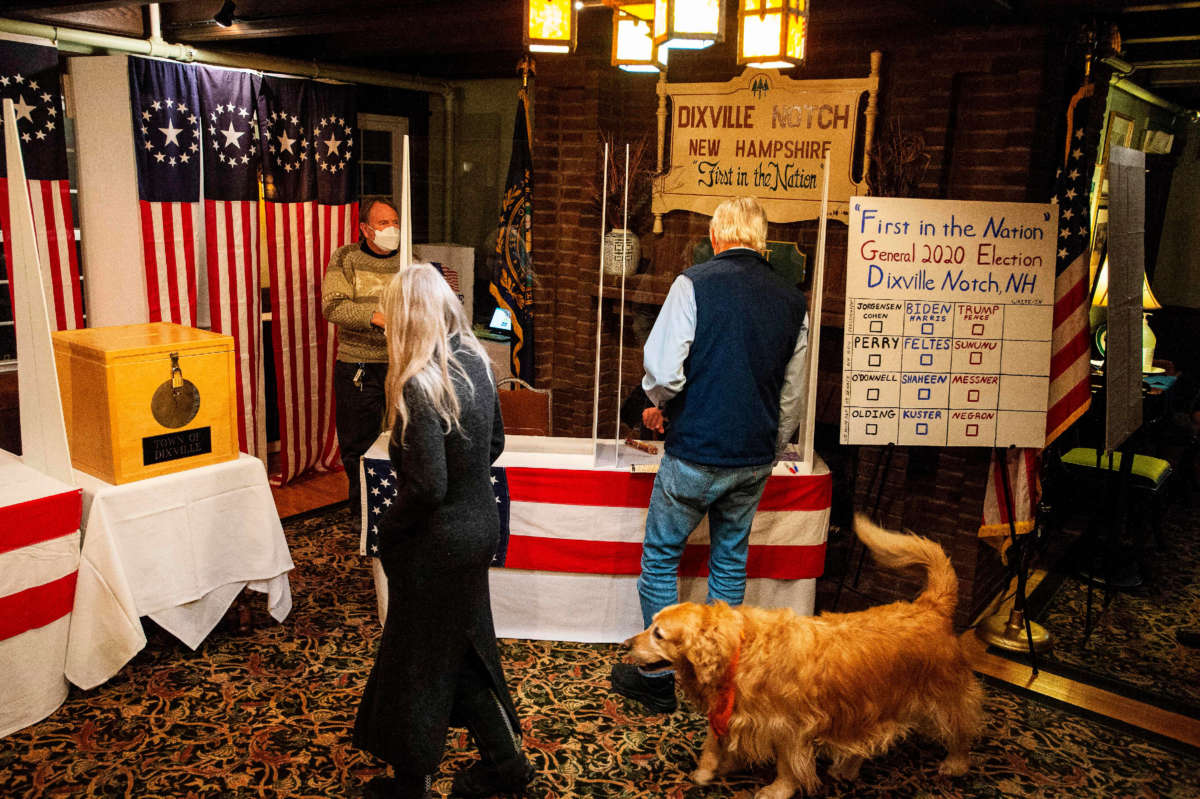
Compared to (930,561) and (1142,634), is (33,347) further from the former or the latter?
(1142,634)

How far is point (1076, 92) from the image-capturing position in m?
Result: 3.59

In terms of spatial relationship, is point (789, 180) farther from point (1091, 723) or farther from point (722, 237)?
point (1091, 723)

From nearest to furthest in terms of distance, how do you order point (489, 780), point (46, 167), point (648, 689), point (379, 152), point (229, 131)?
point (489, 780), point (648, 689), point (46, 167), point (229, 131), point (379, 152)

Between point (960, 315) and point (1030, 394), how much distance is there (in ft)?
1.42

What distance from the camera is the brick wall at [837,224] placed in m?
3.59

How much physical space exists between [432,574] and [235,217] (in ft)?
11.5

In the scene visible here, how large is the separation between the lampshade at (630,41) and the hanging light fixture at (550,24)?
289 mm

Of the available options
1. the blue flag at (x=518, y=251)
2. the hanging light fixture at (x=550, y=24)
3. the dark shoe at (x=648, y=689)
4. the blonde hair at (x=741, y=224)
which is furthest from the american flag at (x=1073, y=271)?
the blue flag at (x=518, y=251)

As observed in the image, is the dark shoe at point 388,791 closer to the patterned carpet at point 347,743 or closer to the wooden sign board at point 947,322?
the patterned carpet at point 347,743

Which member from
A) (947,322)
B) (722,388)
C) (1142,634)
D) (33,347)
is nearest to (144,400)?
(33,347)

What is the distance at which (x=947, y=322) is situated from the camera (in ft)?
11.7

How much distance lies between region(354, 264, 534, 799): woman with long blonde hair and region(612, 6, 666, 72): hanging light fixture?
1.42 m

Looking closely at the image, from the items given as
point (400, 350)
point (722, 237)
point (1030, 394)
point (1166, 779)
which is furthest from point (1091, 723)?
point (400, 350)

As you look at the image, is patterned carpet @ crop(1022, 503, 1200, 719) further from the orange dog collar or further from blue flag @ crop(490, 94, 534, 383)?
blue flag @ crop(490, 94, 534, 383)
